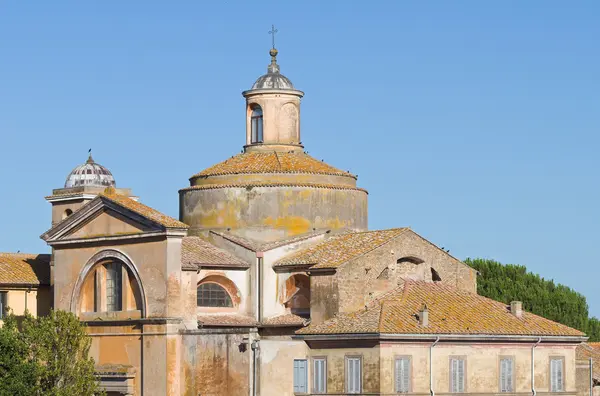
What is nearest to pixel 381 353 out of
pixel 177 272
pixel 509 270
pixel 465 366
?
pixel 465 366

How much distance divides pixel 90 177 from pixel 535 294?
23183mm

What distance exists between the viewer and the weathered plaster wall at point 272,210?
182 feet

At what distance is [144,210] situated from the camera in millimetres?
53281

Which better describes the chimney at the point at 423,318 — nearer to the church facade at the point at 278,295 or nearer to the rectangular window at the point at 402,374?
the church facade at the point at 278,295

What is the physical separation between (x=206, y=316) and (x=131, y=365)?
294 centimetres

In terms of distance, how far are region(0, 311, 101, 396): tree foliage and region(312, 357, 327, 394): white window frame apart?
7.08 meters

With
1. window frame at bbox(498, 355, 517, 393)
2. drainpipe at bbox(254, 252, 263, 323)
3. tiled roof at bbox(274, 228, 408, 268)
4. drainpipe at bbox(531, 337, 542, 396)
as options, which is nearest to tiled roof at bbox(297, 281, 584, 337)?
drainpipe at bbox(531, 337, 542, 396)

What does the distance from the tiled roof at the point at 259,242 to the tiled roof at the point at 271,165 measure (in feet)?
7.05

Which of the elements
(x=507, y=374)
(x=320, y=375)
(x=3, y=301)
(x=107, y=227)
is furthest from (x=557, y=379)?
(x=3, y=301)

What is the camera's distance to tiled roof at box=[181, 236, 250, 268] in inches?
2099

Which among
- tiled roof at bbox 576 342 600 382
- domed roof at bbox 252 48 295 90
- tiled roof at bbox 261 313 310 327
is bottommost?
tiled roof at bbox 576 342 600 382

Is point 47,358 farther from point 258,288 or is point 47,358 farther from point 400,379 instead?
point 400,379

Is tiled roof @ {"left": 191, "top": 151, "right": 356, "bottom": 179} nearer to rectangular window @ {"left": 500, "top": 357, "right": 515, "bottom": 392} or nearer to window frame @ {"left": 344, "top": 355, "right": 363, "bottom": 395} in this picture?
window frame @ {"left": 344, "top": 355, "right": 363, "bottom": 395}

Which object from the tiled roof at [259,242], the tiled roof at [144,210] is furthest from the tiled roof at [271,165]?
the tiled roof at [144,210]
